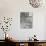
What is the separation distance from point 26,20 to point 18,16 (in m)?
0.26

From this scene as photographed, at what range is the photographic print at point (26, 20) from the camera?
3646mm

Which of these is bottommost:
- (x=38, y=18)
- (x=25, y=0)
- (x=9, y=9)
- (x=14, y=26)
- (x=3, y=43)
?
(x=3, y=43)

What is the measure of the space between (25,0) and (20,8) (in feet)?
0.91

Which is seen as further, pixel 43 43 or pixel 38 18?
pixel 38 18

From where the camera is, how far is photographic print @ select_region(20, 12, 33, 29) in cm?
365

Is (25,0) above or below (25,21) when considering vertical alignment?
above

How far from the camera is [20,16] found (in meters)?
3.65

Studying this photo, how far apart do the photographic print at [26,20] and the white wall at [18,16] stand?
0.29ft

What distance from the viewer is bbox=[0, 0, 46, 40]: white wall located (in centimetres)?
361

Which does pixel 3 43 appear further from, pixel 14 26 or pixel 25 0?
pixel 25 0

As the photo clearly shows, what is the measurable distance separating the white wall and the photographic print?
0.09m

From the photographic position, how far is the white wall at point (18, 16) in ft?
11.8

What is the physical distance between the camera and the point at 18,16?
3.64 meters

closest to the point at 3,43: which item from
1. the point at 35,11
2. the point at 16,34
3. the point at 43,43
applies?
the point at 16,34
